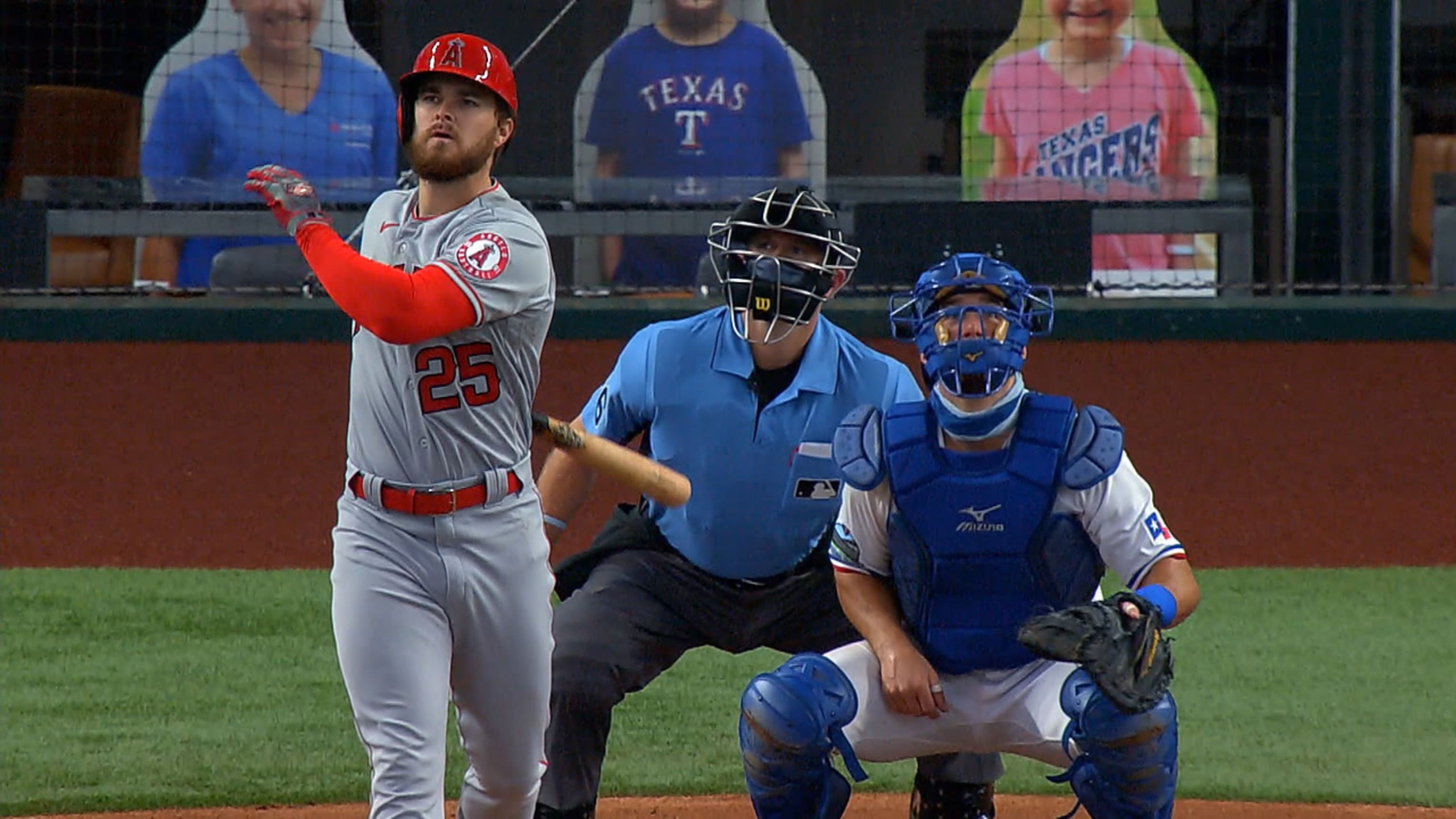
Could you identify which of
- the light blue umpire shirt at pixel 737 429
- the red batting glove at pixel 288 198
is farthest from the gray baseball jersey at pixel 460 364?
the light blue umpire shirt at pixel 737 429

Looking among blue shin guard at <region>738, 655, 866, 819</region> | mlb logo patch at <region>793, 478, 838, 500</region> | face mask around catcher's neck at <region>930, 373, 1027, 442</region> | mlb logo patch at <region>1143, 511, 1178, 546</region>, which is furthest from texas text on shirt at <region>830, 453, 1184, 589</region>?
mlb logo patch at <region>793, 478, 838, 500</region>

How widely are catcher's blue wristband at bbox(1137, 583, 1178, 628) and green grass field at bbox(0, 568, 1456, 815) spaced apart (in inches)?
53.5

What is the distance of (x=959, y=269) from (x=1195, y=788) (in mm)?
1689

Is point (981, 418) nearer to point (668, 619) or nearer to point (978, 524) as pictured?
point (978, 524)

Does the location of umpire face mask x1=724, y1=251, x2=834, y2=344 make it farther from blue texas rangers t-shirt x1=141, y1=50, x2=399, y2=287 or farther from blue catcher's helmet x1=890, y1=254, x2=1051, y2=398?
blue texas rangers t-shirt x1=141, y1=50, x2=399, y2=287

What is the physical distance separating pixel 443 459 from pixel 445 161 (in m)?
0.48

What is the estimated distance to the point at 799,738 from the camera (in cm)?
315

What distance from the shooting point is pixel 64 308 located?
7324mm

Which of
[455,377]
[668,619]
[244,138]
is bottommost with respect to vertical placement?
[668,619]

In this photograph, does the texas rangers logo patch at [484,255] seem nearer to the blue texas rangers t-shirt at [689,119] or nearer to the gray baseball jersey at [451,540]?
the gray baseball jersey at [451,540]

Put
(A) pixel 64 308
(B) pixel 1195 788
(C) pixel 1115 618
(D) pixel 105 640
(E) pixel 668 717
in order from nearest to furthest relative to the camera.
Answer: (C) pixel 1115 618, (B) pixel 1195 788, (E) pixel 668 717, (D) pixel 105 640, (A) pixel 64 308

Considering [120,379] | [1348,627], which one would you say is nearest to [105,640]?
[120,379]

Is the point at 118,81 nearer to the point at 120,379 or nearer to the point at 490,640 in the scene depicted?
the point at 120,379

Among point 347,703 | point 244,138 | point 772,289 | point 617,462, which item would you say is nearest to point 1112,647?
point 617,462
